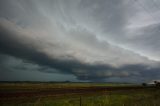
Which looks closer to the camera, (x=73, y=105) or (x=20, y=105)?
(x=20, y=105)

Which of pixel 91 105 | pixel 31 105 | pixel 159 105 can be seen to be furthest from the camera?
pixel 91 105

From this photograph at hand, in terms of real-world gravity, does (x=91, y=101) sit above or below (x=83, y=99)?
below

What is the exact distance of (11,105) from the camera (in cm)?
1961

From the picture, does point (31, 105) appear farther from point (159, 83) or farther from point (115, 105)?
point (159, 83)

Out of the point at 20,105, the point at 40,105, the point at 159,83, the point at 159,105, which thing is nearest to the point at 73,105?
the point at 40,105

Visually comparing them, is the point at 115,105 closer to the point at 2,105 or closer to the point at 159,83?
the point at 2,105

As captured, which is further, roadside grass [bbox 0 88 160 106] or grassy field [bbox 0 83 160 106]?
grassy field [bbox 0 83 160 106]

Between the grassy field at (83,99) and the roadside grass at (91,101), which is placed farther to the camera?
the grassy field at (83,99)

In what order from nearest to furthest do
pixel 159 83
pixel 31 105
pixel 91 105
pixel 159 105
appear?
pixel 159 105 → pixel 31 105 → pixel 91 105 → pixel 159 83

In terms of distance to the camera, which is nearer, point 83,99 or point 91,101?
point 91,101

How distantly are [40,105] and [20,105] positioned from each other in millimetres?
2339

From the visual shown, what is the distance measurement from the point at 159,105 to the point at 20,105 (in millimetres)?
15068

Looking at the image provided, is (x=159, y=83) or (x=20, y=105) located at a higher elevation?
(x=159, y=83)

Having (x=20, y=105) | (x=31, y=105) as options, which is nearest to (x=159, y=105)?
(x=31, y=105)
